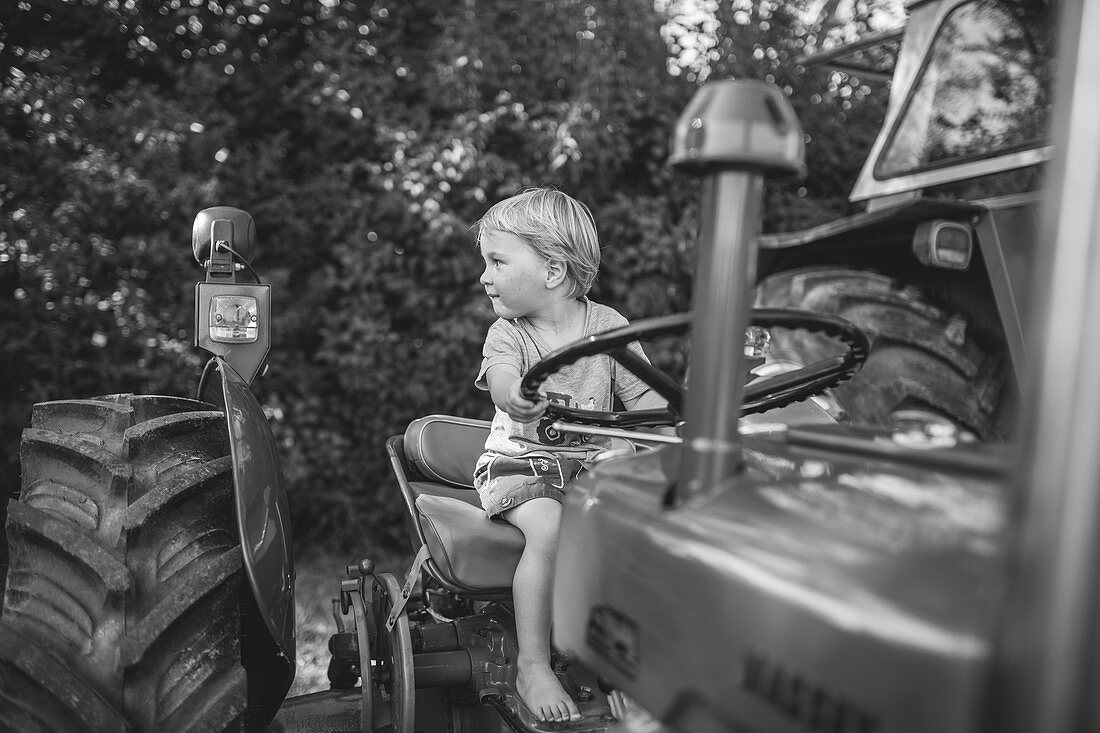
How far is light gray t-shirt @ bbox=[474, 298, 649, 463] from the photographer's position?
208 cm

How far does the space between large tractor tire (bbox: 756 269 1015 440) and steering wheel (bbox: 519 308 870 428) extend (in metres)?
0.64

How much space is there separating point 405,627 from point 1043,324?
5.22 ft

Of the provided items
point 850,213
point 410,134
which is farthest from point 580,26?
point 850,213

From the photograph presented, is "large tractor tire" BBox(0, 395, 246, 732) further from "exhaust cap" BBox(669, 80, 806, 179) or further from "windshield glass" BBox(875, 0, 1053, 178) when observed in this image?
"windshield glass" BBox(875, 0, 1053, 178)

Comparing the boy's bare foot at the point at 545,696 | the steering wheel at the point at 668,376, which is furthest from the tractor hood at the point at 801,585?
the boy's bare foot at the point at 545,696

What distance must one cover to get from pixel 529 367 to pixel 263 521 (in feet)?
2.25

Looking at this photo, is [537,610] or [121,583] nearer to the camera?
[121,583]

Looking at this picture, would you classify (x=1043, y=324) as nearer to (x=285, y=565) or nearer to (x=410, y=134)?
(x=285, y=565)

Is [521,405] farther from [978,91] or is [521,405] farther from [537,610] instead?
[978,91]

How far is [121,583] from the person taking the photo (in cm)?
146

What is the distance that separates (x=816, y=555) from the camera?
816mm

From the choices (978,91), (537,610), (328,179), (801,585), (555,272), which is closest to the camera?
(801,585)

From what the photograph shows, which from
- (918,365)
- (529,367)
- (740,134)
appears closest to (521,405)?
(529,367)

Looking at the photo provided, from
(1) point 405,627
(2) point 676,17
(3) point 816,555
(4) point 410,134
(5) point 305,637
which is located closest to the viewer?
(3) point 816,555
